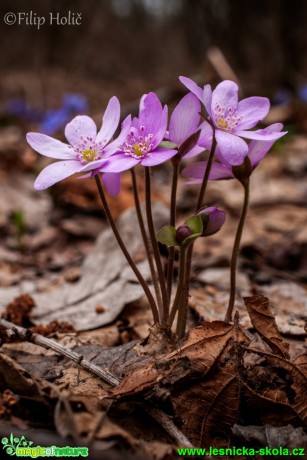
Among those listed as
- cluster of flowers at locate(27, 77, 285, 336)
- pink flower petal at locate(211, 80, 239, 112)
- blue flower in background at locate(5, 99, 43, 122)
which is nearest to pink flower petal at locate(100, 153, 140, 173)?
cluster of flowers at locate(27, 77, 285, 336)

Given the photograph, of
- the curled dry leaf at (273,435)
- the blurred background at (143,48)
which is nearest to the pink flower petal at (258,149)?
the curled dry leaf at (273,435)

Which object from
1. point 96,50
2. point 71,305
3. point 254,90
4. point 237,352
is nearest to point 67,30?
point 96,50

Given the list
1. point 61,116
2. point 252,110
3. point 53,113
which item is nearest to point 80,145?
point 252,110

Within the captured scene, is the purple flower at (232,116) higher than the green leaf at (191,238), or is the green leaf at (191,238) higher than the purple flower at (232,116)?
the purple flower at (232,116)

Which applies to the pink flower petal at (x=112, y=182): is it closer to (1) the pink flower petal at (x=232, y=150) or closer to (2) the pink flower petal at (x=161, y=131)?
(2) the pink flower petal at (x=161, y=131)

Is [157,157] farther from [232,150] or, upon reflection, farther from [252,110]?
[252,110]

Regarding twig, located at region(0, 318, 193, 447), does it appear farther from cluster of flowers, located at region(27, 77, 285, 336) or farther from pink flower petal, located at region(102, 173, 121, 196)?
pink flower petal, located at region(102, 173, 121, 196)

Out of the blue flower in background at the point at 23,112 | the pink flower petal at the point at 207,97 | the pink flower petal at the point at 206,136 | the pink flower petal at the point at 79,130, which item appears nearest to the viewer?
the pink flower petal at the point at 207,97
